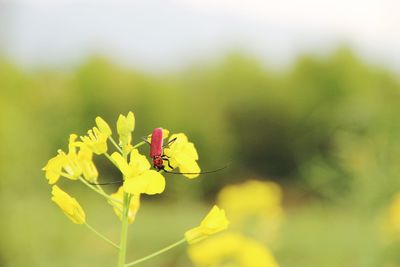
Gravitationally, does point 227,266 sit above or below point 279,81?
above

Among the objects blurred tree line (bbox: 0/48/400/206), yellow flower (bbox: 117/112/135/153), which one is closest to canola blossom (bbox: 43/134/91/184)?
yellow flower (bbox: 117/112/135/153)

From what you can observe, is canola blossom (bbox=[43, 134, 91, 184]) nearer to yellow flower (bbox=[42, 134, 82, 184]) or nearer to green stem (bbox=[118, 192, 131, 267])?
yellow flower (bbox=[42, 134, 82, 184])

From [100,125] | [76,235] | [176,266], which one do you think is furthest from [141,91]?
[100,125]

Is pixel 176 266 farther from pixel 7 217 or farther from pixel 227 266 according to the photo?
pixel 227 266

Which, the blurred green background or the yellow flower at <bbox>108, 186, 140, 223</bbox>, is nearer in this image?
the yellow flower at <bbox>108, 186, 140, 223</bbox>

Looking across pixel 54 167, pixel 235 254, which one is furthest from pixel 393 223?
pixel 54 167

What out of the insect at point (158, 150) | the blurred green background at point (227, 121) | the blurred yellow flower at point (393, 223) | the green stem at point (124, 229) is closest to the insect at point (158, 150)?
the insect at point (158, 150)
